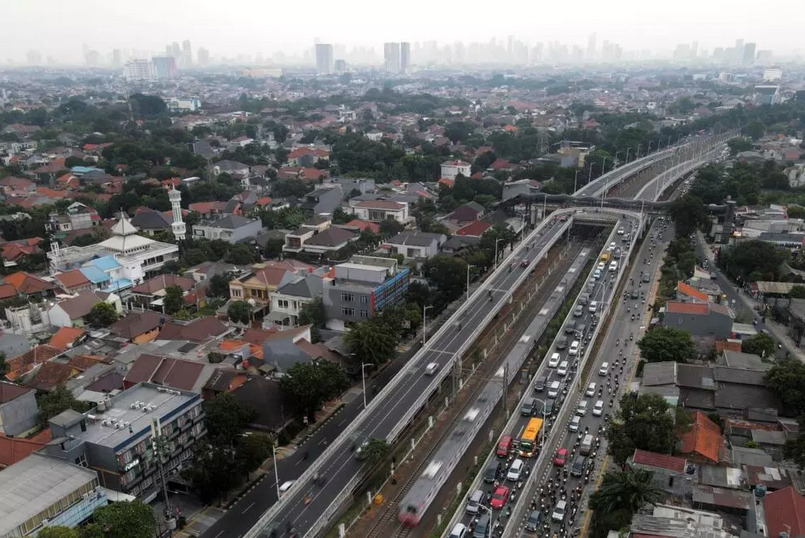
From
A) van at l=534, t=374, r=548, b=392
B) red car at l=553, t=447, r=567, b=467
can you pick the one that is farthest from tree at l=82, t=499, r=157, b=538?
van at l=534, t=374, r=548, b=392

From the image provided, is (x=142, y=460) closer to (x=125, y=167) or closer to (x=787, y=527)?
(x=787, y=527)

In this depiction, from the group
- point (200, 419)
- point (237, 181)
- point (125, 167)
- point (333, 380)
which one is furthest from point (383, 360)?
point (125, 167)

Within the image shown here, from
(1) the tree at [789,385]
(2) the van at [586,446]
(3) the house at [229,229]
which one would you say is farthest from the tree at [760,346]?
(3) the house at [229,229]

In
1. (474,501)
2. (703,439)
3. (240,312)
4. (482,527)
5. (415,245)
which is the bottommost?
(474,501)

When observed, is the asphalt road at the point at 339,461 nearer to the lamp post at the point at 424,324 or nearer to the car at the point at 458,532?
the lamp post at the point at 424,324

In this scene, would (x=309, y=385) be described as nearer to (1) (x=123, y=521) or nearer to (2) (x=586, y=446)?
(1) (x=123, y=521)

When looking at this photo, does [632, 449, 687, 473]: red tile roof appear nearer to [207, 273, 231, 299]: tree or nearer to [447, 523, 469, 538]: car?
[447, 523, 469, 538]: car

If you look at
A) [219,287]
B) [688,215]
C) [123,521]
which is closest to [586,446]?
[123,521]
